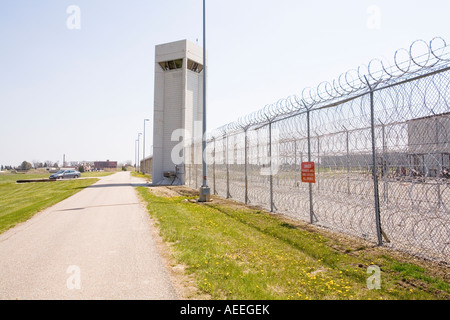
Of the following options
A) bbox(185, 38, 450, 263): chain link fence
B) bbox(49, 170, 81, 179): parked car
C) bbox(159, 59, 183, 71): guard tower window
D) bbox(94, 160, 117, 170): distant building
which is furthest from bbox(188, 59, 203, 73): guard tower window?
bbox(94, 160, 117, 170): distant building

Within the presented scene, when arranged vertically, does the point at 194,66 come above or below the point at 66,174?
above

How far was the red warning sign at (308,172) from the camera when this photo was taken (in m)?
7.07

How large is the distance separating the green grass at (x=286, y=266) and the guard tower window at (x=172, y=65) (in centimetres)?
2551

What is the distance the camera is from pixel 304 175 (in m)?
7.36

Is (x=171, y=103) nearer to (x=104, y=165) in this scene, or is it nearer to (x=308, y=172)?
(x=308, y=172)

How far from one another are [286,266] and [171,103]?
26.6 meters

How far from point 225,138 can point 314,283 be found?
1059cm

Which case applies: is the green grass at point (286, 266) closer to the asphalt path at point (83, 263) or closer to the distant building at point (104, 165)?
the asphalt path at point (83, 263)

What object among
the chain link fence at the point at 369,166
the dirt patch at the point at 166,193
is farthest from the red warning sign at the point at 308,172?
the dirt patch at the point at 166,193

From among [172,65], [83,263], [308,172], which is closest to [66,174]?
[172,65]

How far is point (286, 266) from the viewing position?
14.5ft

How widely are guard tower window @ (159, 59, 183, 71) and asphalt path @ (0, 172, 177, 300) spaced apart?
24.1 m
